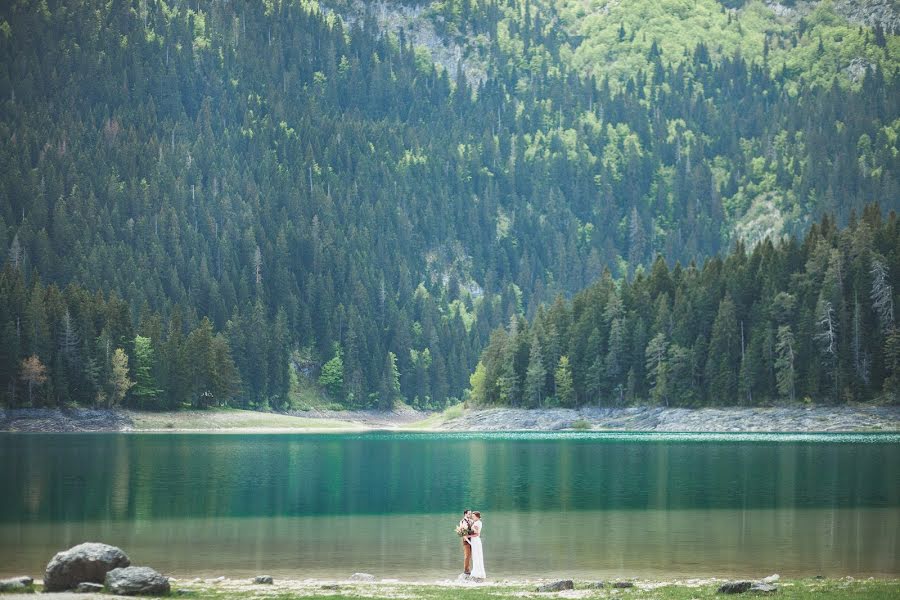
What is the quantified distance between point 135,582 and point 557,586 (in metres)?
11.4

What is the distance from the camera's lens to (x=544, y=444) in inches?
4518

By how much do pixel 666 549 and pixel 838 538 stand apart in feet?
23.3

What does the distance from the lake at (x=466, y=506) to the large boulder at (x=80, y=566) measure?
7277mm

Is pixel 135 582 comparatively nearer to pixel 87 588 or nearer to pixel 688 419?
pixel 87 588

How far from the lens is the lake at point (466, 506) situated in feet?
139

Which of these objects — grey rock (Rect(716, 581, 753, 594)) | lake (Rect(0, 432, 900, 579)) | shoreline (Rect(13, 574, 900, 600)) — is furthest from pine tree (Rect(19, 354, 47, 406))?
grey rock (Rect(716, 581, 753, 594))

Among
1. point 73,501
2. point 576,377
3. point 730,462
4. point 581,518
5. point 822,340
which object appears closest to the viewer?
point 581,518

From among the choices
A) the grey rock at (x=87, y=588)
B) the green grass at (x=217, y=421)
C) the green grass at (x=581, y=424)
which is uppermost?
the grey rock at (x=87, y=588)

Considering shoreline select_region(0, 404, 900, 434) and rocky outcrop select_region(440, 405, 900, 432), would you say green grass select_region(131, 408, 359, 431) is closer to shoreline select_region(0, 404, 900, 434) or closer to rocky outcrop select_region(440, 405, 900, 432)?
shoreline select_region(0, 404, 900, 434)

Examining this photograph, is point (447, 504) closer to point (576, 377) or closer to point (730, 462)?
point (730, 462)

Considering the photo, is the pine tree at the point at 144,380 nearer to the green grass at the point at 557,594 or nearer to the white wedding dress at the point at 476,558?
the white wedding dress at the point at 476,558

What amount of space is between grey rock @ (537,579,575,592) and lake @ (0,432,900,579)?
4.70 meters

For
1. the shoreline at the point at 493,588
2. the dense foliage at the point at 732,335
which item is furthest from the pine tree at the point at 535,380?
the shoreline at the point at 493,588

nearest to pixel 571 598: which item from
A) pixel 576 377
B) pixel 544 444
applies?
pixel 544 444
